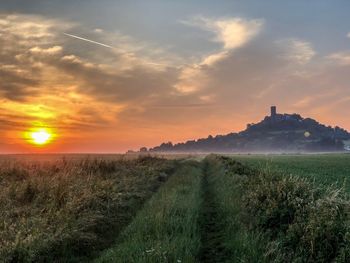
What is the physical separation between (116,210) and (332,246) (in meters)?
11.1

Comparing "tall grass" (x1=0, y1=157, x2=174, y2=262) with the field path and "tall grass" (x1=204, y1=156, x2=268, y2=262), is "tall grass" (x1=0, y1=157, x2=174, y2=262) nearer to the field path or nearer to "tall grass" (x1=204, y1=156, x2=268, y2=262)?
the field path

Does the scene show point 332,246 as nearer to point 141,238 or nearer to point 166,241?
Result: point 166,241

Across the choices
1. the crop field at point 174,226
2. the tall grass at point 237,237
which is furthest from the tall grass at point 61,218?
the tall grass at point 237,237

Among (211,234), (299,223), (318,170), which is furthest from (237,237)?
(318,170)

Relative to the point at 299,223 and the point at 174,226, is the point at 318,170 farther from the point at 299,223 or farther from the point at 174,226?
the point at 299,223

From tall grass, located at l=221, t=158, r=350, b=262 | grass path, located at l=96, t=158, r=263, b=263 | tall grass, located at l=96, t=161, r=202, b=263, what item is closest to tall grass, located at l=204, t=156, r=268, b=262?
grass path, located at l=96, t=158, r=263, b=263

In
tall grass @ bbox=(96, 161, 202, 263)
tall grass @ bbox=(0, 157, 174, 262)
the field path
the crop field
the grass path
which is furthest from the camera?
the field path

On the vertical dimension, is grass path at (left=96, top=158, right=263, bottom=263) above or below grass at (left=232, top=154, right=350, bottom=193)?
below

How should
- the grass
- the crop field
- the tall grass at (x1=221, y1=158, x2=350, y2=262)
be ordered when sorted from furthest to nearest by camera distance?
the grass, the crop field, the tall grass at (x1=221, y1=158, x2=350, y2=262)

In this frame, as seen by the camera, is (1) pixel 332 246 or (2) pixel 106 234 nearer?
(1) pixel 332 246

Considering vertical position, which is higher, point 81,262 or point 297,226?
point 297,226

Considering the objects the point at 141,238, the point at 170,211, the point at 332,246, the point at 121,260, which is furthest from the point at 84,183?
the point at 332,246

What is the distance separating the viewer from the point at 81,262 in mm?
12445

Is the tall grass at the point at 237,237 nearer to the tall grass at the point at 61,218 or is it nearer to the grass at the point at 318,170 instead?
the grass at the point at 318,170
